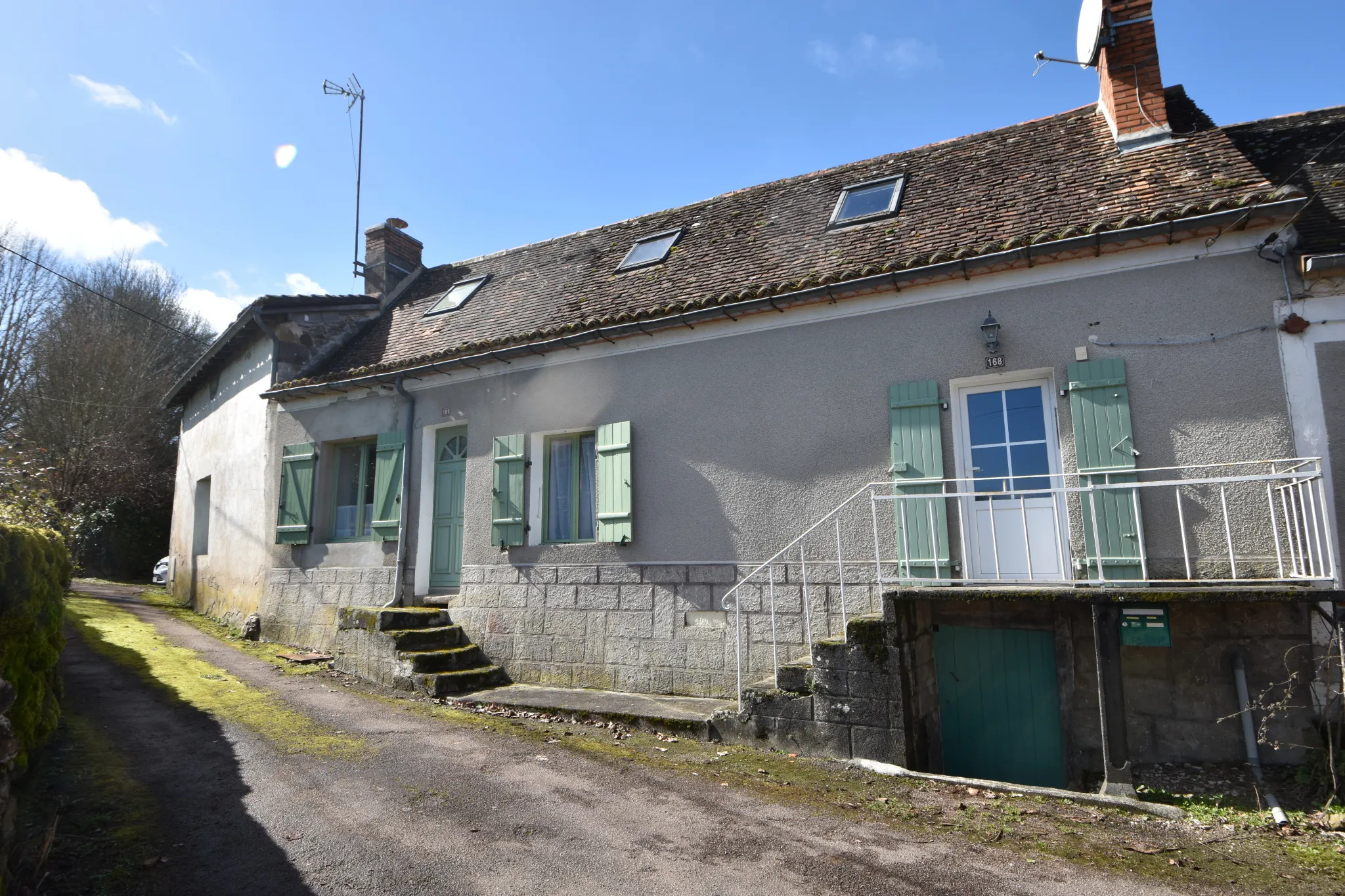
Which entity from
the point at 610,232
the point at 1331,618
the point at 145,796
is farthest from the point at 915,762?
the point at 610,232

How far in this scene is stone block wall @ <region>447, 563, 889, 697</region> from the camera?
22.2ft

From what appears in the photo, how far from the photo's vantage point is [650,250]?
9898mm

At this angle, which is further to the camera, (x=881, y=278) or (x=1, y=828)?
(x=881, y=278)

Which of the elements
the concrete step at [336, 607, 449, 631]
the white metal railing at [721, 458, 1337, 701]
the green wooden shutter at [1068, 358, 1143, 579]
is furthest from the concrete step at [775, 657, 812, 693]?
the concrete step at [336, 607, 449, 631]

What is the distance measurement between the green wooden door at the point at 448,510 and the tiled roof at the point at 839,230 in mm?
1091

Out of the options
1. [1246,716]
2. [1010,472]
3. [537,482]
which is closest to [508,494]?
[537,482]

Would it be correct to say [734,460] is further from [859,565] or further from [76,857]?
[76,857]

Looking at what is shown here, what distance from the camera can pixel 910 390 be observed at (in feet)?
21.7

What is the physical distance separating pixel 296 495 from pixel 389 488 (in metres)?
1.79

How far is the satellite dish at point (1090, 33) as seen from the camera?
24.8 ft

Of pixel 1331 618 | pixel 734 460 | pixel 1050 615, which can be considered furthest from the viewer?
pixel 734 460

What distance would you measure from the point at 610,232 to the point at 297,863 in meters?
9.08

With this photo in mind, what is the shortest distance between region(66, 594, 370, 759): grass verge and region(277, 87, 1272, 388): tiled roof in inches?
145

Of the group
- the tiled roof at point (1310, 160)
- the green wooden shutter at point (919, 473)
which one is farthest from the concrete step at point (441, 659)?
the tiled roof at point (1310, 160)
